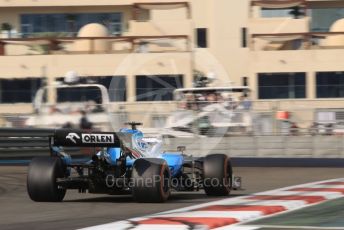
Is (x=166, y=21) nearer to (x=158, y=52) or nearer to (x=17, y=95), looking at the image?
(x=158, y=52)

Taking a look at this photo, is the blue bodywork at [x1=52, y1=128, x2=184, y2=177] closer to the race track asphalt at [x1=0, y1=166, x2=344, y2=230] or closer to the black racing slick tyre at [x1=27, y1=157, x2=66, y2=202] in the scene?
the black racing slick tyre at [x1=27, y1=157, x2=66, y2=202]

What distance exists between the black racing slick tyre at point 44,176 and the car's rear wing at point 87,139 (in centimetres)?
29

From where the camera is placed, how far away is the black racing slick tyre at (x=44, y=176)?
36.6ft

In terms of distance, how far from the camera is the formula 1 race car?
10914mm

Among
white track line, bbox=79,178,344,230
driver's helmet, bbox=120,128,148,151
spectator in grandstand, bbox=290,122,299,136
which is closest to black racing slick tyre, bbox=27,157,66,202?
driver's helmet, bbox=120,128,148,151

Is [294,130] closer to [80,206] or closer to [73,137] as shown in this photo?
[80,206]

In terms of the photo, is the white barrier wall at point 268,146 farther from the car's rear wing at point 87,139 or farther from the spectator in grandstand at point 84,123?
the car's rear wing at point 87,139

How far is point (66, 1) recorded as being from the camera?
44.4m

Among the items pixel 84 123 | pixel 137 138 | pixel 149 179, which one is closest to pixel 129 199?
pixel 137 138

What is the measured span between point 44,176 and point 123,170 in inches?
42.3

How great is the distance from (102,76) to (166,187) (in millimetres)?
27142

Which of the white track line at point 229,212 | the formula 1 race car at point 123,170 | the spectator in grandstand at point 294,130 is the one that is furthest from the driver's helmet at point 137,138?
the spectator in grandstand at point 294,130

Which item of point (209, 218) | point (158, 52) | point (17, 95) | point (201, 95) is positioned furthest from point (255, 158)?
point (17, 95)

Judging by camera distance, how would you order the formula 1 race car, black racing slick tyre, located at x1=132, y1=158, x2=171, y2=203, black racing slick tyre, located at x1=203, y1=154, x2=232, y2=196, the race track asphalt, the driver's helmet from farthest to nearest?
black racing slick tyre, located at x1=203, y1=154, x2=232, y2=196 → the driver's helmet → the formula 1 race car → black racing slick tyre, located at x1=132, y1=158, x2=171, y2=203 → the race track asphalt
